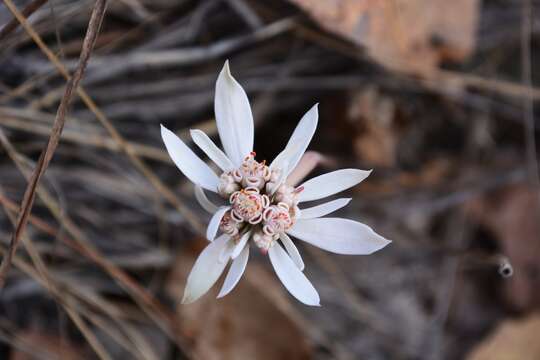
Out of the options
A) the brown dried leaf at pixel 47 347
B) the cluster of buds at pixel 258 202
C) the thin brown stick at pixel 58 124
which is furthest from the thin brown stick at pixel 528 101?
the brown dried leaf at pixel 47 347

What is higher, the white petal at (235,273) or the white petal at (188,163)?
the white petal at (188,163)

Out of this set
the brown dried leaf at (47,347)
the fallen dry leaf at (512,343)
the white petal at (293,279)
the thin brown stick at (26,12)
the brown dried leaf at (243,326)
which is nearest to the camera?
the white petal at (293,279)

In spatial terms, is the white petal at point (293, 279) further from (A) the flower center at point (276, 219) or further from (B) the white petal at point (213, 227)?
(B) the white petal at point (213, 227)

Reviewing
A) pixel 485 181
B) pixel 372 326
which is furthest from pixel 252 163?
pixel 485 181

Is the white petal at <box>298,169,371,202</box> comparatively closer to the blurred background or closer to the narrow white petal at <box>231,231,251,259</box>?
the narrow white petal at <box>231,231,251,259</box>

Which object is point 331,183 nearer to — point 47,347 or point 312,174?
point 312,174

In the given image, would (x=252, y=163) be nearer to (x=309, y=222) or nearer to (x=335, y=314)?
(x=309, y=222)

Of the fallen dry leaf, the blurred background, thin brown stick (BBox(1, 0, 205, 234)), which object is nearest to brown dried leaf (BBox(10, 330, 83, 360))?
the blurred background
